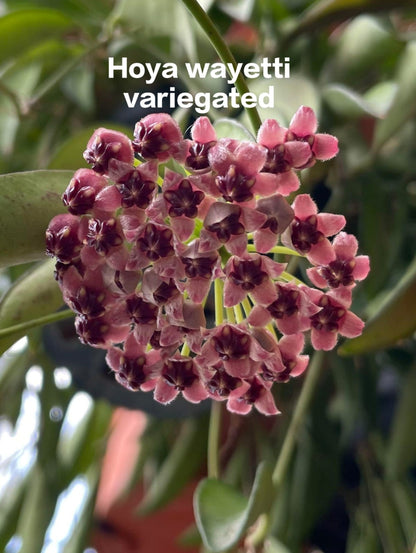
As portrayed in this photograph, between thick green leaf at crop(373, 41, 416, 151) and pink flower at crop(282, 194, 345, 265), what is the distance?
0.24 meters

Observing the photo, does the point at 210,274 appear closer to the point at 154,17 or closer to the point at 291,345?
the point at 291,345

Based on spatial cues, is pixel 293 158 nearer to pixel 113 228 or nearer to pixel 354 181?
pixel 113 228

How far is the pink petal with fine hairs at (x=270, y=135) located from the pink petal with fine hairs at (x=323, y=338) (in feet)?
0.32

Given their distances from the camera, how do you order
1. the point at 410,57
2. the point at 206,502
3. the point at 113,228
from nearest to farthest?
the point at 113,228 → the point at 206,502 → the point at 410,57

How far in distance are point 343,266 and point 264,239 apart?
0.16 feet

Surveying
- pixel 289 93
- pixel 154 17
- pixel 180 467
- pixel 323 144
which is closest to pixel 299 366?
pixel 323 144

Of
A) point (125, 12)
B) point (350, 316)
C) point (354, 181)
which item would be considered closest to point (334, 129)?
point (354, 181)

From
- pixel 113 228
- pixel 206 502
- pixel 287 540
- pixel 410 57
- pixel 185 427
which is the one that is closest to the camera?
pixel 113 228

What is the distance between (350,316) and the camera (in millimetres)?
387

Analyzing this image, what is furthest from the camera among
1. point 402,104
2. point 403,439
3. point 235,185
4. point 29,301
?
point 403,439

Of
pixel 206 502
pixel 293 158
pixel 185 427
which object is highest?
pixel 293 158

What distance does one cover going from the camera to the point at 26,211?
0.38 metres

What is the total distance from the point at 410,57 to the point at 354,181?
12 cm

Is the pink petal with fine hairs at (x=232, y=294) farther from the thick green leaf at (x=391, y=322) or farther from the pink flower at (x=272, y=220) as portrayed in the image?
the thick green leaf at (x=391, y=322)
